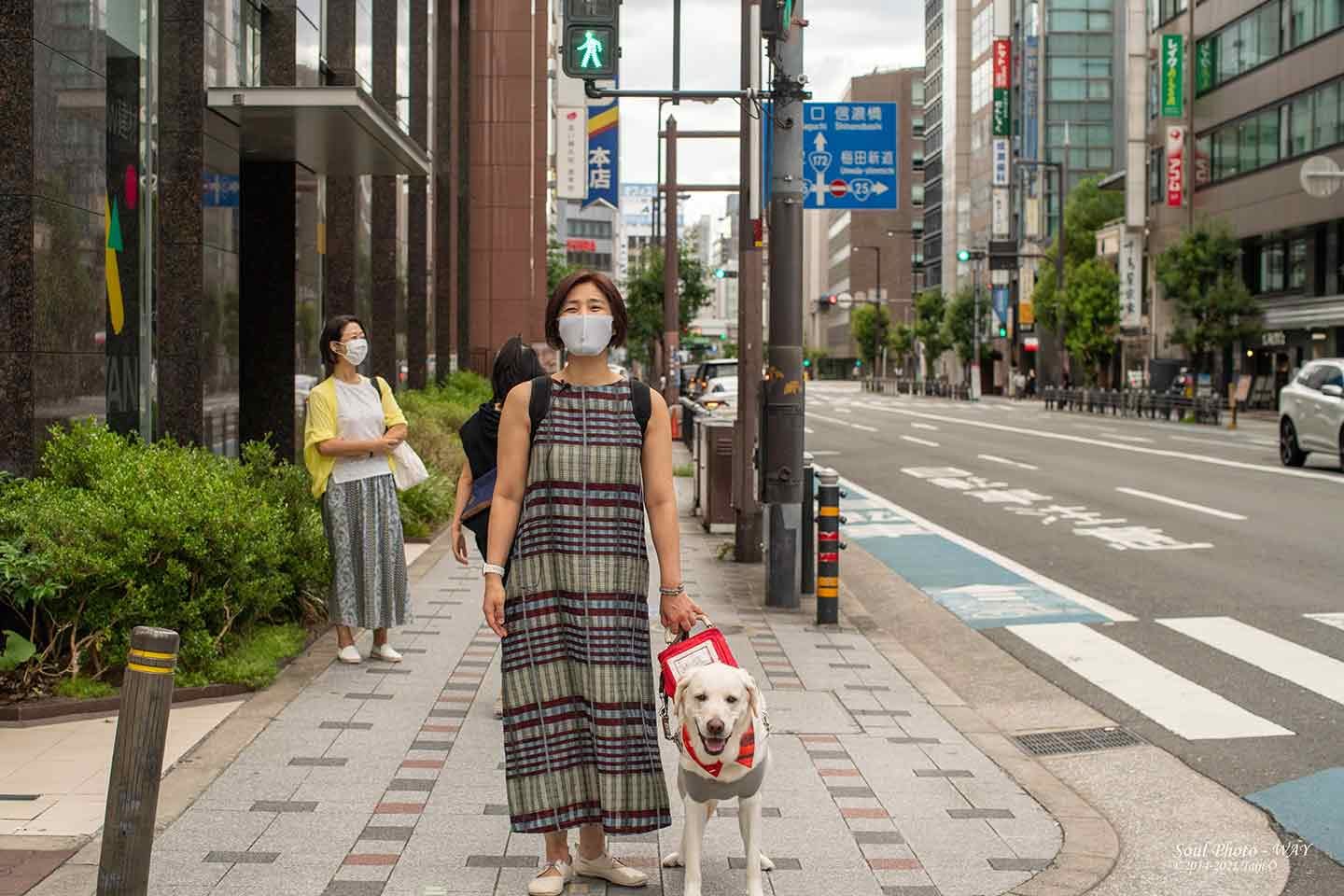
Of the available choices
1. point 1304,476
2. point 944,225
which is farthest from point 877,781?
point 944,225

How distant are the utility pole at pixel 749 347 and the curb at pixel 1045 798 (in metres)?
4.18

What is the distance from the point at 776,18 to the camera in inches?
426

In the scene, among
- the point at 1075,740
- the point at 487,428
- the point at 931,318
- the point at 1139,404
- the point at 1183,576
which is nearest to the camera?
the point at 487,428

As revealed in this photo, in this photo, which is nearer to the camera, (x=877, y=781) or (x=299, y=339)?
(x=877, y=781)

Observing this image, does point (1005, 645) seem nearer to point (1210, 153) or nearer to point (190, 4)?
point (190, 4)

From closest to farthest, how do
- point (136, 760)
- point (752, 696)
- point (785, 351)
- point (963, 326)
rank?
point (136, 760) → point (752, 696) → point (785, 351) → point (963, 326)

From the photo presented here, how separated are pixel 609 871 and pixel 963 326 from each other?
3904 inches

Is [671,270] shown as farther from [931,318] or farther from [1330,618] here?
[931,318]

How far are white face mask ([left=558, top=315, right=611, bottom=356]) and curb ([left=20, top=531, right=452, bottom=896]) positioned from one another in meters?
2.10

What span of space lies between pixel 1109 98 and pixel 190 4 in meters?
90.8

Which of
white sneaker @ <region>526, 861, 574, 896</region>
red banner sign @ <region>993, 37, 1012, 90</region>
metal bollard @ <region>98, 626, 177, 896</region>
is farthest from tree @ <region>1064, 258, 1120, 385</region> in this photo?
metal bollard @ <region>98, 626, 177, 896</region>

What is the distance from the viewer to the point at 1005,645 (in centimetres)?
1033

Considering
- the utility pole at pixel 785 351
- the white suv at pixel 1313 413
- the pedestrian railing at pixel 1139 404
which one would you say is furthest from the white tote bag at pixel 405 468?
the pedestrian railing at pixel 1139 404

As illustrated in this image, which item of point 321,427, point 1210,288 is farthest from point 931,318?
point 321,427
